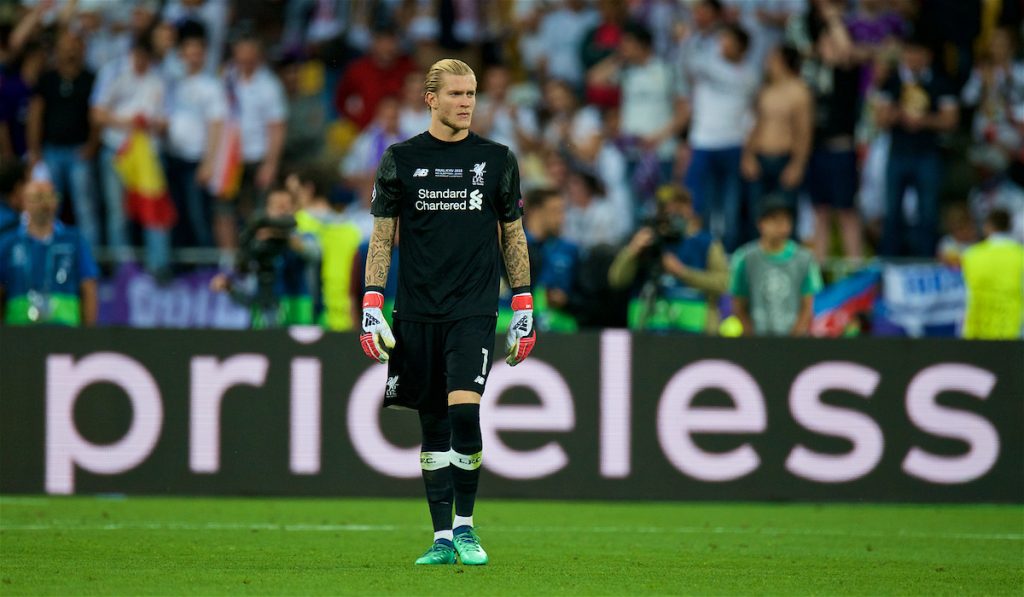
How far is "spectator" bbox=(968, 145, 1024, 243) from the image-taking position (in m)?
16.4

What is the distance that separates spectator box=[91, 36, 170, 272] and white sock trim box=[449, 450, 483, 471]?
8898 millimetres

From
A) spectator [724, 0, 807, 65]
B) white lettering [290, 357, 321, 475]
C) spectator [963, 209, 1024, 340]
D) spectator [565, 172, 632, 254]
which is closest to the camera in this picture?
white lettering [290, 357, 321, 475]

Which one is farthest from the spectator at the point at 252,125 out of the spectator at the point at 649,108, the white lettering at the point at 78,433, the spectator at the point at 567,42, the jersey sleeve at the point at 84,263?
the white lettering at the point at 78,433

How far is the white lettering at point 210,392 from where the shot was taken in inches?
466

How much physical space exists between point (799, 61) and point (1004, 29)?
2.36m

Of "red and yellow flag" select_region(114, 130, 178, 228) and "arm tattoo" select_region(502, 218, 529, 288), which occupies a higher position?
"red and yellow flag" select_region(114, 130, 178, 228)

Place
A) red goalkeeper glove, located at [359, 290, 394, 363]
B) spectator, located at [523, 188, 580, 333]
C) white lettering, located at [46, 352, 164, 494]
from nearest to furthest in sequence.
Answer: red goalkeeper glove, located at [359, 290, 394, 363] < white lettering, located at [46, 352, 164, 494] < spectator, located at [523, 188, 580, 333]

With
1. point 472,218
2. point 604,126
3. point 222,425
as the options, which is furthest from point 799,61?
point 472,218

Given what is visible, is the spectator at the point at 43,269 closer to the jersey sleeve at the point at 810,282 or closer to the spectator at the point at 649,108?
the jersey sleeve at the point at 810,282

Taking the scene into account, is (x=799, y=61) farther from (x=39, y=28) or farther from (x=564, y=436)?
(x=39, y=28)

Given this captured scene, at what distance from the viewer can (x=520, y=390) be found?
39.4 feet

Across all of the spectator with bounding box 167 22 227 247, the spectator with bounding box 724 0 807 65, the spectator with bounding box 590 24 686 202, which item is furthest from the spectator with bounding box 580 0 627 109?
the spectator with bounding box 167 22 227 247

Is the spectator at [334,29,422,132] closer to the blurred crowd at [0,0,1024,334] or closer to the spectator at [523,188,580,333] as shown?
the blurred crowd at [0,0,1024,334]

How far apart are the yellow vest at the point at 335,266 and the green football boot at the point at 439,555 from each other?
6.18m
